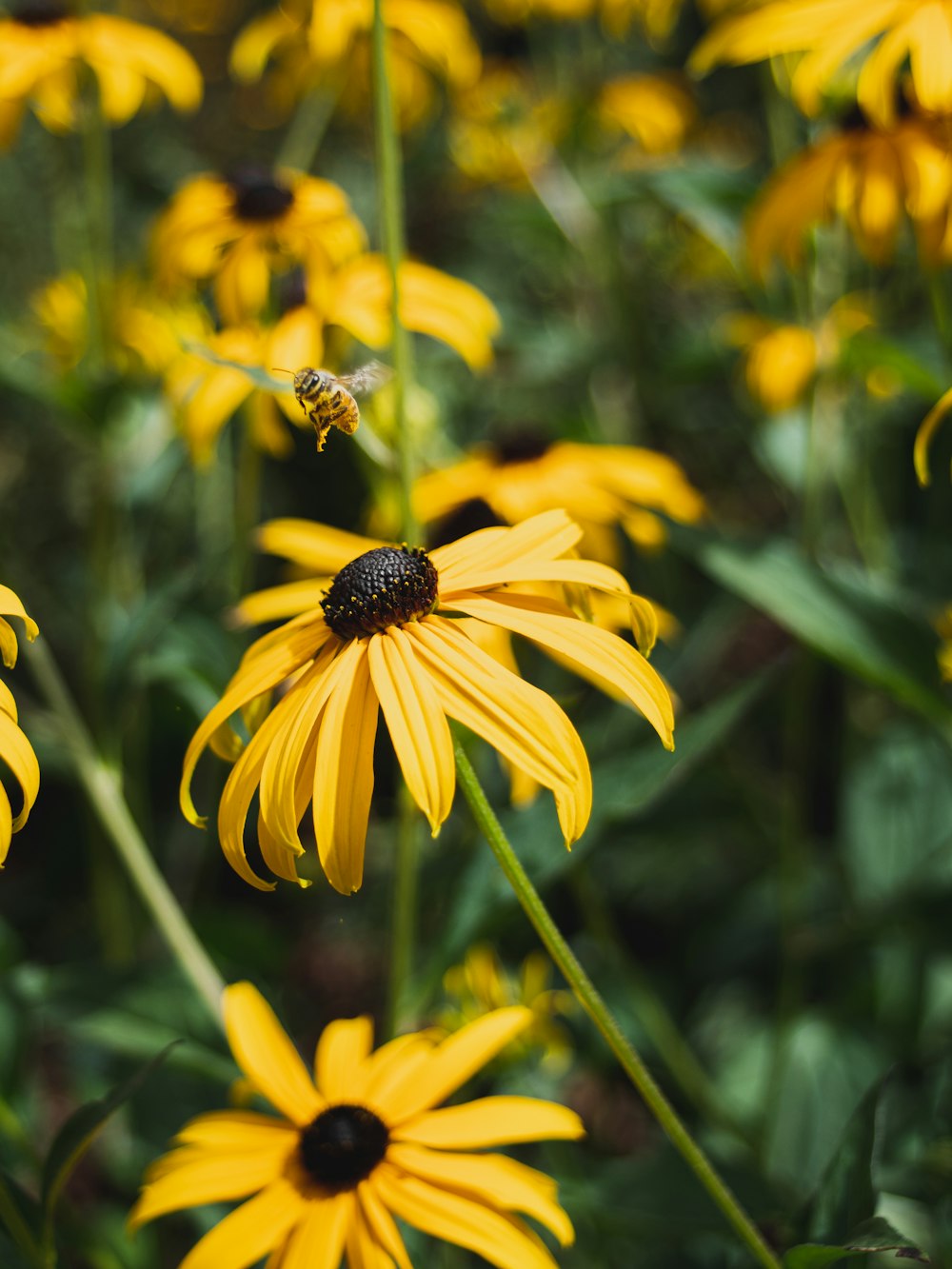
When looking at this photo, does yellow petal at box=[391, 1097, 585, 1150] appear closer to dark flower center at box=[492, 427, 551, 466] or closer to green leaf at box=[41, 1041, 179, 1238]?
green leaf at box=[41, 1041, 179, 1238]

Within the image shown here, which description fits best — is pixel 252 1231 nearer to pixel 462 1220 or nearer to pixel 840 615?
pixel 462 1220

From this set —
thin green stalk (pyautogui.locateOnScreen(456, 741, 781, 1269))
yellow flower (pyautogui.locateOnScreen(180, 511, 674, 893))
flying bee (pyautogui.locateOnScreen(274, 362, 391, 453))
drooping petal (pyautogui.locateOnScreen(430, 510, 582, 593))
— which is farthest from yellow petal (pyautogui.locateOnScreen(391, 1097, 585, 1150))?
flying bee (pyautogui.locateOnScreen(274, 362, 391, 453))

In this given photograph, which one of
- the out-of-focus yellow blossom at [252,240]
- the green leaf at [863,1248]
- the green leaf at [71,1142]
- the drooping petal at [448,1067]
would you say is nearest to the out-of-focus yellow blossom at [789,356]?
the out-of-focus yellow blossom at [252,240]

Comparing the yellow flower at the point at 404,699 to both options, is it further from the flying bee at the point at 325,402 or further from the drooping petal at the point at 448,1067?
the drooping petal at the point at 448,1067

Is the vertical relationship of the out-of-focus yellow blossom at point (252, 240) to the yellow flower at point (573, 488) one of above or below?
above

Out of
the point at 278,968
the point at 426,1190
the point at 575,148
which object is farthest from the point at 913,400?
the point at 426,1190

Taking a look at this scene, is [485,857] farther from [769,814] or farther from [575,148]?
[575,148]

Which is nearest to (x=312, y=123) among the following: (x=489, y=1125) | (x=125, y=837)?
(x=125, y=837)
